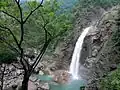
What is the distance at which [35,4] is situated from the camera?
1009cm

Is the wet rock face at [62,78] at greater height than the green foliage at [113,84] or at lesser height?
greater

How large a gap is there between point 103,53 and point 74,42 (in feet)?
47.3

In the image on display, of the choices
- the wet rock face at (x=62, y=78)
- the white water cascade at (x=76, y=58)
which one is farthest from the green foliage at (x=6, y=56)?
the white water cascade at (x=76, y=58)

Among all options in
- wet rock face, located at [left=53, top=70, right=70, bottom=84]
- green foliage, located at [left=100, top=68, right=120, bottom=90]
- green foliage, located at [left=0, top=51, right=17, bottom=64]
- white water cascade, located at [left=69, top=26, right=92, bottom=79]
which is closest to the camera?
green foliage, located at [left=100, top=68, right=120, bottom=90]

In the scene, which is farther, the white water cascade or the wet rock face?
the white water cascade

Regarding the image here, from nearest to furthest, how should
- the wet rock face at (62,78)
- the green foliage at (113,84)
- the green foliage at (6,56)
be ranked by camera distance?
the green foliage at (113,84), the green foliage at (6,56), the wet rock face at (62,78)

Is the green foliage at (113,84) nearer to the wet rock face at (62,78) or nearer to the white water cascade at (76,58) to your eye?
the wet rock face at (62,78)

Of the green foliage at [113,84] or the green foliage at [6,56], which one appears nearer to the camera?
the green foliage at [113,84]

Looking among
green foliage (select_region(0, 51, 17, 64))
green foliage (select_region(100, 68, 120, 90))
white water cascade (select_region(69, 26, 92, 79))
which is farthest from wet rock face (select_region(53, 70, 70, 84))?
green foliage (select_region(100, 68, 120, 90))

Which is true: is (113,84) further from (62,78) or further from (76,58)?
(76,58)

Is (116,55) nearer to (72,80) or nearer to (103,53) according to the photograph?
(103,53)

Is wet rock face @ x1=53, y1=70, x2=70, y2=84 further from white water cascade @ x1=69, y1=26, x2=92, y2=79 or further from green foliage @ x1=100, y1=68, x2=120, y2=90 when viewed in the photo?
green foliage @ x1=100, y1=68, x2=120, y2=90

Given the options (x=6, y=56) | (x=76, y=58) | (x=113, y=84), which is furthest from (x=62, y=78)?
(x=113, y=84)

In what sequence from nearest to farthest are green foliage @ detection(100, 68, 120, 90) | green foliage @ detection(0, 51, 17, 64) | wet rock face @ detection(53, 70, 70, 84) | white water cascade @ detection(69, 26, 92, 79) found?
green foliage @ detection(100, 68, 120, 90) < green foliage @ detection(0, 51, 17, 64) < wet rock face @ detection(53, 70, 70, 84) < white water cascade @ detection(69, 26, 92, 79)
